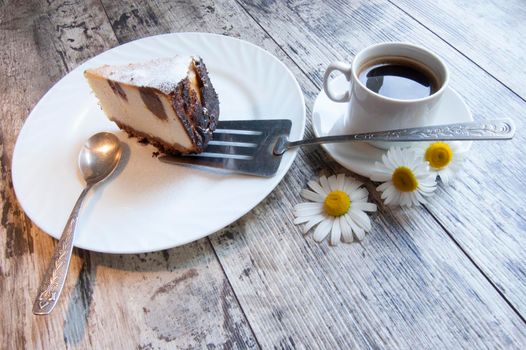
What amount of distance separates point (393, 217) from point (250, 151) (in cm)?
26

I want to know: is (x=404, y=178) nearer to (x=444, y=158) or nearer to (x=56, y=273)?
(x=444, y=158)

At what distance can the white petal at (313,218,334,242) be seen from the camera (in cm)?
63

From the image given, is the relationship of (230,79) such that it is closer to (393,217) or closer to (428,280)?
(393,217)

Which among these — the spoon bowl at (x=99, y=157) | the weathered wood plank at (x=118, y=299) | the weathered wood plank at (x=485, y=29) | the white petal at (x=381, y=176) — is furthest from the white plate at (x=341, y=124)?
the spoon bowl at (x=99, y=157)

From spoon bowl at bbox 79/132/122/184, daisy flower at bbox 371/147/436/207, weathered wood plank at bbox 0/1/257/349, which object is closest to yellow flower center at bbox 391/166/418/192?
daisy flower at bbox 371/147/436/207

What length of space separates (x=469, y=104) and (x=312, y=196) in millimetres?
373

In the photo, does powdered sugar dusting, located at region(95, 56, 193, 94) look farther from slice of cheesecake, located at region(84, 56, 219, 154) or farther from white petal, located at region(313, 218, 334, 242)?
white petal, located at region(313, 218, 334, 242)

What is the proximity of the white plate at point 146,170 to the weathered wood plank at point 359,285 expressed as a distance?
60 mm

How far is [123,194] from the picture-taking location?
0.69 meters

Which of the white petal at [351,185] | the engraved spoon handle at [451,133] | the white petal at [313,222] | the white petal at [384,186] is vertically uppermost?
the engraved spoon handle at [451,133]

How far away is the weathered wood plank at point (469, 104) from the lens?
1.94 ft

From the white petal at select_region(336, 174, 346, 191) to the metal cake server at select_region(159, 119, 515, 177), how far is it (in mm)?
61

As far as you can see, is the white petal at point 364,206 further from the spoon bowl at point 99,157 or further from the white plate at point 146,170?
the spoon bowl at point 99,157

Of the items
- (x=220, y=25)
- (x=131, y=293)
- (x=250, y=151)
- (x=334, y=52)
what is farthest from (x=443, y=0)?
(x=131, y=293)
